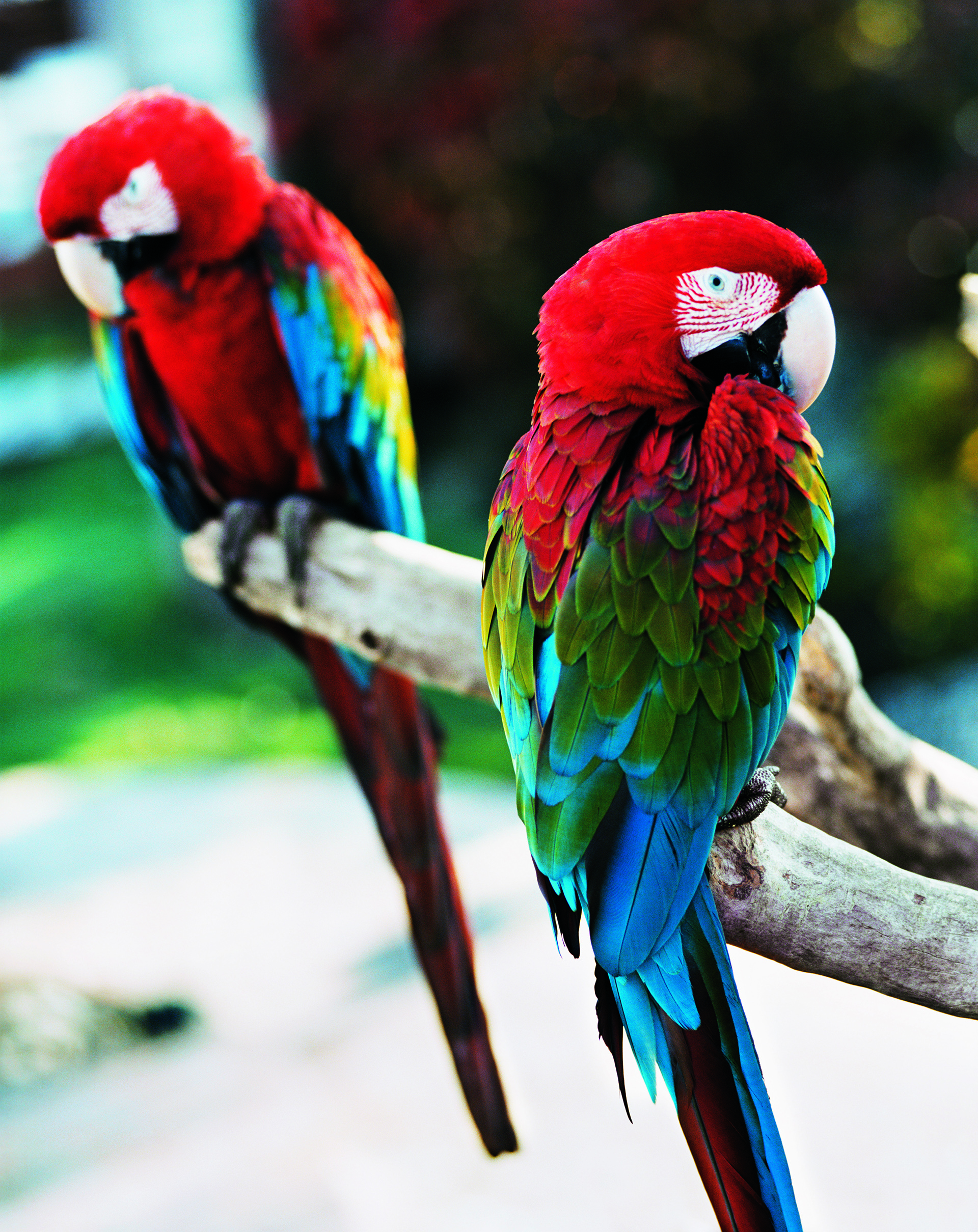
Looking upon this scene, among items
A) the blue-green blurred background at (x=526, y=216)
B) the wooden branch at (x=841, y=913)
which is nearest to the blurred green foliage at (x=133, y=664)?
the blue-green blurred background at (x=526, y=216)

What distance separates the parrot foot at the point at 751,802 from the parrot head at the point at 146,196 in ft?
2.58

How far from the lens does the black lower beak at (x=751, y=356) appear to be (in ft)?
2.33

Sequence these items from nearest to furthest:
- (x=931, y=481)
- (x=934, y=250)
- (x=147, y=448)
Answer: (x=147, y=448) < (x=931, y=481) < (x=934, y=250)

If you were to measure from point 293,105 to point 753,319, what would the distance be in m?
3.31

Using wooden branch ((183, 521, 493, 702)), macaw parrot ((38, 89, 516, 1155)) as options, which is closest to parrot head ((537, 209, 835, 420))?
wooden branch ((183, 521, 493, 702))

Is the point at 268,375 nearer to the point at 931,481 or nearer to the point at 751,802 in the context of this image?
the point at 751,802

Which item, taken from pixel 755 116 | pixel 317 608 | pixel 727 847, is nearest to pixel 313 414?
pixel 317 608

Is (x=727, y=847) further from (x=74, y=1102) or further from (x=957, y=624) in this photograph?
(x=957, y=624)

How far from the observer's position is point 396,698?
4.00 feet

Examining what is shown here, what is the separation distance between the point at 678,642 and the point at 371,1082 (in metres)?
1.41

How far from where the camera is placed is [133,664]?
142 inches

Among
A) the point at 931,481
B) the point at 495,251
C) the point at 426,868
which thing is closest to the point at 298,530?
the point at 426,868

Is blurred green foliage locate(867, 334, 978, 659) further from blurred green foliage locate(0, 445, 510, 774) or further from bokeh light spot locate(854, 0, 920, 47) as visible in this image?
blurred green foliage locate(0, 445, 510, 774)

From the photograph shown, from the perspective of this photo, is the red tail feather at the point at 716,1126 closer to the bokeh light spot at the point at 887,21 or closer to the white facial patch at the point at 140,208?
the white facial patch at the point at 140,208
